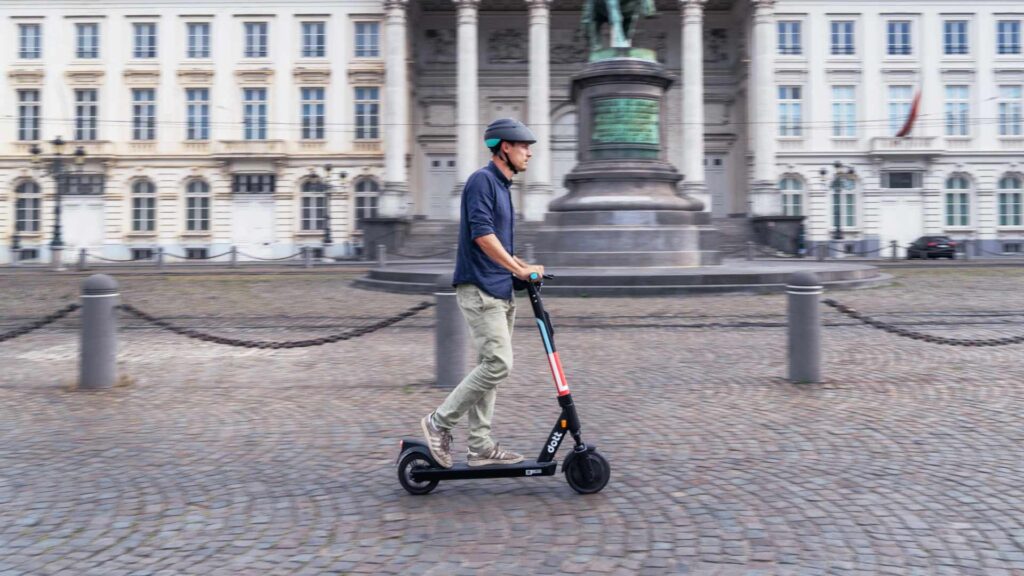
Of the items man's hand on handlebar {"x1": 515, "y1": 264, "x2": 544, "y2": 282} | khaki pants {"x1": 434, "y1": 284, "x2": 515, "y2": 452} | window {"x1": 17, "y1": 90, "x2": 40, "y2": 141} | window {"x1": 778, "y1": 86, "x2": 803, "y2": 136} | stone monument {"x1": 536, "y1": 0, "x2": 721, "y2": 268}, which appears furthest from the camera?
window {"x1": 778, "y1": 86, "x2": 803, "y2": 136}

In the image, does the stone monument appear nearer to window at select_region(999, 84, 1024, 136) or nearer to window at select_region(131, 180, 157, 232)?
window at select_region(131, 180, 157, 232)

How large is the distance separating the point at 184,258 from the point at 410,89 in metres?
16.2

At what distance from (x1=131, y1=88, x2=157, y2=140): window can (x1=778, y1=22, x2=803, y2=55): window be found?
36.9 metres

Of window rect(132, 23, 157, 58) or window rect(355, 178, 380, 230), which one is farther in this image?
window rect(132, 23, 157, 58)

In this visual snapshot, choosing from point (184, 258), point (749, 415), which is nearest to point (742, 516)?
point (749, 415)

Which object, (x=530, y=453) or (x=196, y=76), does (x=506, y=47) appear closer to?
(x=196, y=76)

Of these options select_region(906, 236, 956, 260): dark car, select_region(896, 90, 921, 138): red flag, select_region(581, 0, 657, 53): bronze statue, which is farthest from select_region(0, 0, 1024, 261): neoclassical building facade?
select_region(581, 0, 657, 53): bronze statue

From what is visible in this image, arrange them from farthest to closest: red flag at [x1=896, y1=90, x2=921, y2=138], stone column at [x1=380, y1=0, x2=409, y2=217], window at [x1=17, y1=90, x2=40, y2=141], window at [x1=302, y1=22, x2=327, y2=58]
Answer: window at [x1=302, y1=22, x2=327, y2=58] → window at [x1=17, y1=90, x2=40, y2=141] → stone column at [x1=380, y1=0, x2=409, y2=217] → red flag at [x1=896, y1=90, x2=921, y2=138]

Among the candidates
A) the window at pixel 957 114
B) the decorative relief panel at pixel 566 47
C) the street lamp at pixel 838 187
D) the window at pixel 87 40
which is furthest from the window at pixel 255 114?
the window at pixel 957 114

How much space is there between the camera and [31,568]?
3.48 meters

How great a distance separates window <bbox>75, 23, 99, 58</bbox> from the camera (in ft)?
161

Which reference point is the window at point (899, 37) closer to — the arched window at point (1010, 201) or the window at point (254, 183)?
the arched window at point (1010, 201)

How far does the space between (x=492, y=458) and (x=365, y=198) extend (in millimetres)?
45726

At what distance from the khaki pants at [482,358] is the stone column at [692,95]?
138 feet
